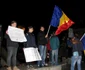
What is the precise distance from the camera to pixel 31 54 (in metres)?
10.3

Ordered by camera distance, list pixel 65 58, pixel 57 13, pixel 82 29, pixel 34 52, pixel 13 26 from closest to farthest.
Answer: pixel 13 26 → pixel 34 52 → pixel 57 13 → pixel 65 58 → pixel 82 29

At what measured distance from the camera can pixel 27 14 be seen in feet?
62.4

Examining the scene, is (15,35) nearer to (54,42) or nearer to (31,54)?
(31,54)

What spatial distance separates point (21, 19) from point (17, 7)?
3.27 ft

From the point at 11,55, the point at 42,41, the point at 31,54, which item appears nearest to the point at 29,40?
the point at 31,54

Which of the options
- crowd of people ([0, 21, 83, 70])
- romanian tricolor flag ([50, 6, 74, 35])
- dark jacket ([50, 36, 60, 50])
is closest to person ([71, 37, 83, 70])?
crowd of people ([0, 21, 83, 70])

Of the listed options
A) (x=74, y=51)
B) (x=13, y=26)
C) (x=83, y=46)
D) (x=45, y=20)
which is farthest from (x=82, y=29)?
(x=13, y=26)

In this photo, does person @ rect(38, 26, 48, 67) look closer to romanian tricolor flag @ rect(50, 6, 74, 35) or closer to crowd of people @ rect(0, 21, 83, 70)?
crowd of people @ rect(0, 21, 83, 70)

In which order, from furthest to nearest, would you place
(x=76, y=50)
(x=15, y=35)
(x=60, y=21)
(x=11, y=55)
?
(x=60, y=21)
(x=76, y=50)
(x=15, y=35)
(x=11, y=55)

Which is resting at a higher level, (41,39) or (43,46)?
(41,39)

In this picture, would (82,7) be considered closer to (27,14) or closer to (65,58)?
(27,14)

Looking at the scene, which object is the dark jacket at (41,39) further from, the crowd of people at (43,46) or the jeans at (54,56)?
the jeans at (54,56)

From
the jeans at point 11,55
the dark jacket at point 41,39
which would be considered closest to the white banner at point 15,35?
the jeans at point 11,55

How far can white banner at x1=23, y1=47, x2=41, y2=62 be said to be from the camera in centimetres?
1017
